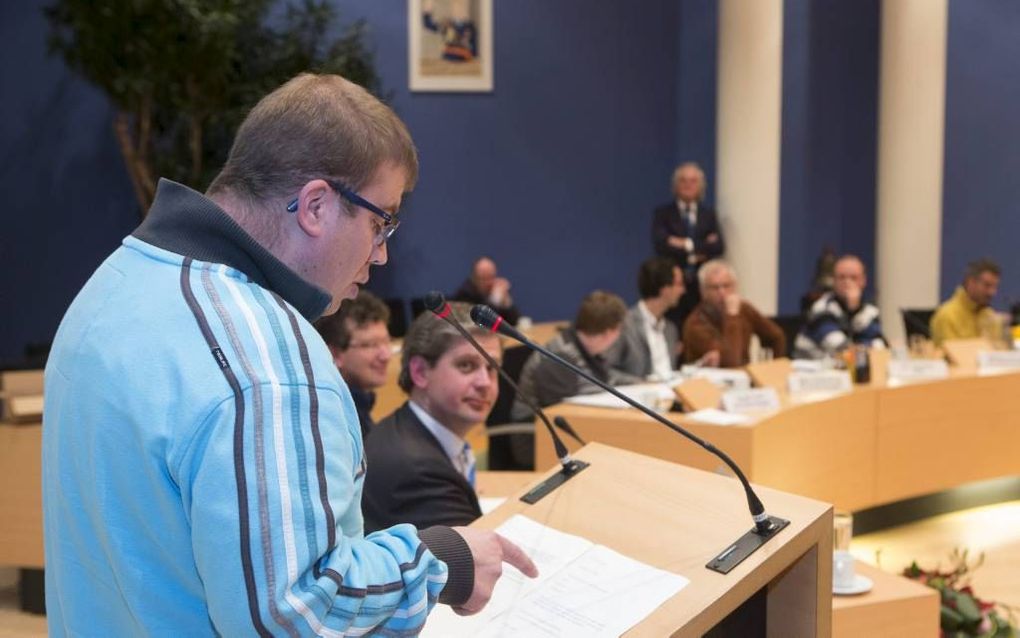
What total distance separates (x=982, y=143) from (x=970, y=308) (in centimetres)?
340

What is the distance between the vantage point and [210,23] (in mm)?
6910

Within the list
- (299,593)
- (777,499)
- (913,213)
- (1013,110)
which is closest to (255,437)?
(299,593)

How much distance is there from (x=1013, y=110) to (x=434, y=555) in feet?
31.5

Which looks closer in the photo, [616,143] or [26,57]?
[26,57]

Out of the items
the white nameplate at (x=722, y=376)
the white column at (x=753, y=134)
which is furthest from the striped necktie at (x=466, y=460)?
the white column at (x=753, y=134)

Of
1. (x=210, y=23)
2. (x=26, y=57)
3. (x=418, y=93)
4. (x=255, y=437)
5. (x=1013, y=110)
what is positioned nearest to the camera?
(x=255, y=437)

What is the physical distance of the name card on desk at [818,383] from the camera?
16.6ft

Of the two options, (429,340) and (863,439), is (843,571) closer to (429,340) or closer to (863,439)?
(429,340)

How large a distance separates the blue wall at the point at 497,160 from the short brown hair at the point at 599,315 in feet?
13.2

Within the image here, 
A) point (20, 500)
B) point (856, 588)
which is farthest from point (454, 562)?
point (20, 500)

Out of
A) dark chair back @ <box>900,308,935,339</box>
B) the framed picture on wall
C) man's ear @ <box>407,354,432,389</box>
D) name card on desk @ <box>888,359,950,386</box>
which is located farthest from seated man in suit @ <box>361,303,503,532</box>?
the framed picture on wall

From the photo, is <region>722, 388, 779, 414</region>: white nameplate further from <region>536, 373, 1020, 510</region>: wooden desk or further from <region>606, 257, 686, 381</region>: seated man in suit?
<region>606, 257, 686, 381</region>: seated man in suit

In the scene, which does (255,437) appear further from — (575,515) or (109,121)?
(109,121)

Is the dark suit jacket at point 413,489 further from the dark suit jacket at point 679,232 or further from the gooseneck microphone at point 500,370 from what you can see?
the dark suit jacket at point 679,232
